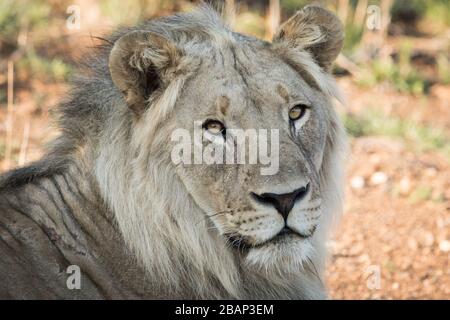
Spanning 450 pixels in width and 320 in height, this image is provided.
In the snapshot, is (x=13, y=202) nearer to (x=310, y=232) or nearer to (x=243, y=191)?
(x=243, y=191)

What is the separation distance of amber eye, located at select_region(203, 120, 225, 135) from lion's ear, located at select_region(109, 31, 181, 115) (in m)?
0.37

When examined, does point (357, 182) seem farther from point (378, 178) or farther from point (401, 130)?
point (401, 130)

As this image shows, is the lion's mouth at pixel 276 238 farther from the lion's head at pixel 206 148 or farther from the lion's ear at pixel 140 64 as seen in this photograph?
the lion's ear at pixel 140 64

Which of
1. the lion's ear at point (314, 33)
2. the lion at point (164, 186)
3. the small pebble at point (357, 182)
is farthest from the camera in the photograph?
the small pebble at point (357, 182)

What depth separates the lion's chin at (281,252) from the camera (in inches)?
175

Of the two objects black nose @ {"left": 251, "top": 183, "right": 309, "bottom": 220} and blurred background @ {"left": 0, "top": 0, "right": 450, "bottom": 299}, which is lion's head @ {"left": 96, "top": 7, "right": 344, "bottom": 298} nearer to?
black nose @ {"left": 251, "top": 183, "right": 309, "bottom": 220}

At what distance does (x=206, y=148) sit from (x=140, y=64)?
60 cm

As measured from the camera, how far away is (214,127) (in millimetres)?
4680

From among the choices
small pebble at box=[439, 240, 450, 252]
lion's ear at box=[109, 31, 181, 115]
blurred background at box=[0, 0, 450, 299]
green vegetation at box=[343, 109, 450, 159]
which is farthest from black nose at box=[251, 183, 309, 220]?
green vegetation at box=[343, 109, 450, 159]

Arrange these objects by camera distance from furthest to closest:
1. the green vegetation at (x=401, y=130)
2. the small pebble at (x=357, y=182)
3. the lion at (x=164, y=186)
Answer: the green vegetation at (x=401, y=130)
the small pebble at (x=357, y=182)
the lion at (x=164, y=186)

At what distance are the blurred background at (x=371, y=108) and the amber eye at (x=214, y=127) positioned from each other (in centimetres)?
111

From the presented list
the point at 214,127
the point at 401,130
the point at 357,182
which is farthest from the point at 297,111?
the point at 401,130

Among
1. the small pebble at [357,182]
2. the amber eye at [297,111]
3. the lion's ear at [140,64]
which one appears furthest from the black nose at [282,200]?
the small pebble at [357,182]

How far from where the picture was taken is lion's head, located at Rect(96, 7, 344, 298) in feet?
14.7
